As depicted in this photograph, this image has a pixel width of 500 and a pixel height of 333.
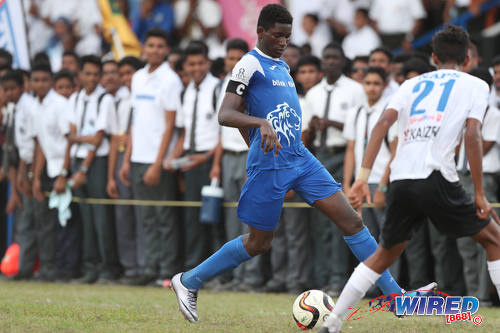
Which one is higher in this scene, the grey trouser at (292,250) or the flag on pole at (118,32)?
the flag on pole at (118,32)

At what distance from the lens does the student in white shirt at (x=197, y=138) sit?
12.1 meters

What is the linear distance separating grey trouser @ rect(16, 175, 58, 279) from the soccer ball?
7.02 metres

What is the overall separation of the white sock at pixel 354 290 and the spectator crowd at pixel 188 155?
3.91 metres

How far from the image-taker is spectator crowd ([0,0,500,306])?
11.0 meters

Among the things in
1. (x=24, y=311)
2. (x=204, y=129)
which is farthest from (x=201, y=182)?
(x=24, y=311)

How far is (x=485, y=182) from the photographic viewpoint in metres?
10.3

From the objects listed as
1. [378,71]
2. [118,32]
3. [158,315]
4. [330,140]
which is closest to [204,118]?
[330,140]

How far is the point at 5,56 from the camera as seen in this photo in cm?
1527

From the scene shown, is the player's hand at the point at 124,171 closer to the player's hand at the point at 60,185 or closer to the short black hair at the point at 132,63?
the player's hand at the point at 60,185

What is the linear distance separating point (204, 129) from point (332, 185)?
202 inches

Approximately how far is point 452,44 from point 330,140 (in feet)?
15.7

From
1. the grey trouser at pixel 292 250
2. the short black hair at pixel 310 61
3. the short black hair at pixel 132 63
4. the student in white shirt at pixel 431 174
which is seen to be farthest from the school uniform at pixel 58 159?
the student in white shirt at pixel 431 174

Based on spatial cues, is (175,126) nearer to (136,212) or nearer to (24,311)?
(136,212)

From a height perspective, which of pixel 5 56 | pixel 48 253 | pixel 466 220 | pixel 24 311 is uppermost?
pixel 5 56
